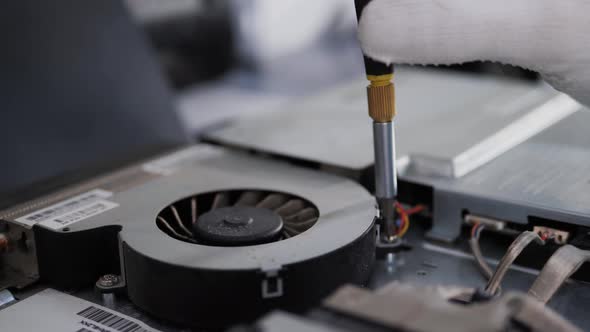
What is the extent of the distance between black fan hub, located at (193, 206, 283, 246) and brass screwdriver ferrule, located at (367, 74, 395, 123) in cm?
18

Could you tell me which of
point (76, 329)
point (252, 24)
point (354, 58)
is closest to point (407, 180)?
point (76, 329)

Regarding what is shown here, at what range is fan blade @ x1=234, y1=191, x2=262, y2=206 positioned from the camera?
102cm

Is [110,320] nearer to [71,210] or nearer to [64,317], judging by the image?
[64,317]

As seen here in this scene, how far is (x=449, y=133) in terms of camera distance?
120cm

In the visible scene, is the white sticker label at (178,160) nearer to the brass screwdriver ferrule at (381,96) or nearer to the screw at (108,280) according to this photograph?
the screw at (108,280)

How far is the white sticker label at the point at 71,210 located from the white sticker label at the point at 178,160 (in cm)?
11

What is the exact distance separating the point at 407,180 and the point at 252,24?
3.03ft

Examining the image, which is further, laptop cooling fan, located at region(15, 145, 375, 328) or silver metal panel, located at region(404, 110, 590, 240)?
silver metal panel, located at region(404, 110, 590, 240)

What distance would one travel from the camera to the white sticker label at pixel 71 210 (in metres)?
0.91

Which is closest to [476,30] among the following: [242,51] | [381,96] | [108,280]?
[381,96]

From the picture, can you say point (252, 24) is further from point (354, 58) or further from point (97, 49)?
point (97, 49)

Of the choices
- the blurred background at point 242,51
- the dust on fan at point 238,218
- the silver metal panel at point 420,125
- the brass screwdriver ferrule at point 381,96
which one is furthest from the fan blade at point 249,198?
the blurred background at point 242,51

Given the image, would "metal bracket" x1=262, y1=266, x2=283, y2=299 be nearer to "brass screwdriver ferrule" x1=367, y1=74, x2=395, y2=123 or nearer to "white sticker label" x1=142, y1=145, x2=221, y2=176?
"brass screwdriver ferrule" x1=367, y1=74, x2=395, y2=123

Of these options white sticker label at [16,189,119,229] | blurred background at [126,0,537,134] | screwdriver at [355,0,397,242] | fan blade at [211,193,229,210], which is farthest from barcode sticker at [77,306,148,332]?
blurred background at [126,0,537,134]
